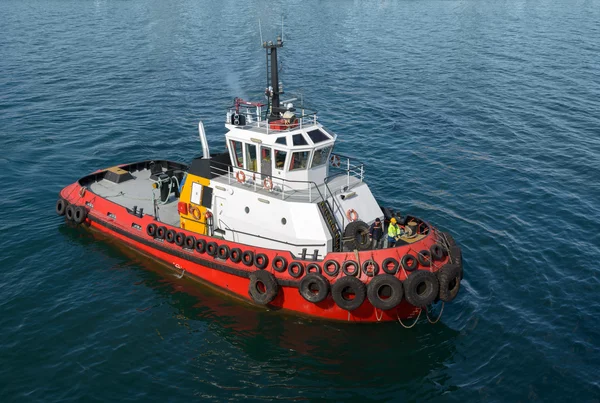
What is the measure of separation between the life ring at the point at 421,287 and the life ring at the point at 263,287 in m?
4.27

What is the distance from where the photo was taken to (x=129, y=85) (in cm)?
4606

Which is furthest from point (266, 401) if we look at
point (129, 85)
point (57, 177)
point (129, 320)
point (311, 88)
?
point (129, 85)

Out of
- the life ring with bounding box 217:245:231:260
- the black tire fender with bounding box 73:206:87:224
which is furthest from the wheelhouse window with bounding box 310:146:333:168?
the black tire fender with bounding box 73:206:87:224

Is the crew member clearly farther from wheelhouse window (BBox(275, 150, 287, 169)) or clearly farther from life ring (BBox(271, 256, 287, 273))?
wheelhouse window (BBox(275, 150, 287, 169))

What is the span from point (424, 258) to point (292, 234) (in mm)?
4456

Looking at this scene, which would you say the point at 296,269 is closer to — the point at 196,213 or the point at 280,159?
the point at 280,159

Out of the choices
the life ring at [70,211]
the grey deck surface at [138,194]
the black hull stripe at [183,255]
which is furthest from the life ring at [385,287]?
the life ring at [70,211]

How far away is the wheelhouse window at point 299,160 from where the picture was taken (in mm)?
18172

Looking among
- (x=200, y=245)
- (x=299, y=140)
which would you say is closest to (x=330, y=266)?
(x=299, y=140)

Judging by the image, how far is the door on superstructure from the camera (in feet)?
60.3

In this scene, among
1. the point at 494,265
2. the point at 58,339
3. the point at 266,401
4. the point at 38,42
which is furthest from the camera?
the point at 38,42

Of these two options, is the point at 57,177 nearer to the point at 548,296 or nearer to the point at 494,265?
the point at 494,265

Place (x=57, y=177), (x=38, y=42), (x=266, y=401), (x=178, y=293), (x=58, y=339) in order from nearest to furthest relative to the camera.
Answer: (x=266, y=401) < (x=58, y=339) < (x=178, y=293) < (x=57, y=177) < (x=38, y=42)

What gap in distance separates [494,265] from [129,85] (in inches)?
1429
